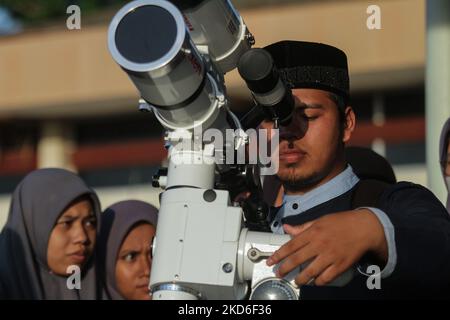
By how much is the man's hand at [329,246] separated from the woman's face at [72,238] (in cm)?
221

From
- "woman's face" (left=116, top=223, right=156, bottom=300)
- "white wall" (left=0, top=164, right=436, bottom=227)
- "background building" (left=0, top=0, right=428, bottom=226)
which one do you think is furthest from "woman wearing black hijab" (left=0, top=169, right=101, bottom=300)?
A: "white wall" (left=0, top=164, right=436, bottom=227)

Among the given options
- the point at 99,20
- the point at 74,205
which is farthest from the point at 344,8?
the point at 74,205

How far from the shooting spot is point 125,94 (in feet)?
39.1

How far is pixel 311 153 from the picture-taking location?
7.57 ft

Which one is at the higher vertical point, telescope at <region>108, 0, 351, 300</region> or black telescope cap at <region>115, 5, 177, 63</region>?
black telescope cap at <region>115, 5, 177, 63</region>

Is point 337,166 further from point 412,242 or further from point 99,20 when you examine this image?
point 99,20

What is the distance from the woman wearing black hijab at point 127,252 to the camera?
399cm

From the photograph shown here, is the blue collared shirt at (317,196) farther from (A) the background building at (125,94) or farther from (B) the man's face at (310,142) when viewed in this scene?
(A) the background building at (125,94)

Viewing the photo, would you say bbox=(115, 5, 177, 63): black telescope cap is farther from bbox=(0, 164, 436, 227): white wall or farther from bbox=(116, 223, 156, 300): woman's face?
bbox=(0, 164, 436, 227): white wall

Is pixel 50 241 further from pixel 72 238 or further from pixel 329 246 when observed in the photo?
pixel 329 246

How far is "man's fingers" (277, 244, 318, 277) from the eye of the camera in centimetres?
153

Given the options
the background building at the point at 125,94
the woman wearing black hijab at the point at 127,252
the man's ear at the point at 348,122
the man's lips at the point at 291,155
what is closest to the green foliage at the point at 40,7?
the background building at the point at 125,94
